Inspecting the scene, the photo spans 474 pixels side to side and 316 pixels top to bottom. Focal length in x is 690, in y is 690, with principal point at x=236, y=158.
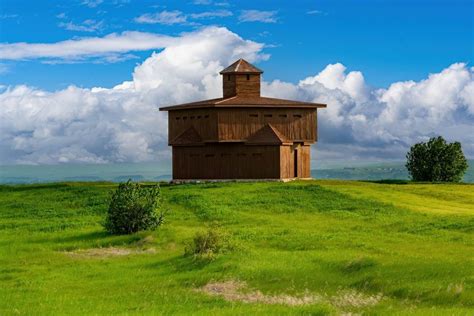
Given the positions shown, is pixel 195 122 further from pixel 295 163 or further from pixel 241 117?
pixel 295 163

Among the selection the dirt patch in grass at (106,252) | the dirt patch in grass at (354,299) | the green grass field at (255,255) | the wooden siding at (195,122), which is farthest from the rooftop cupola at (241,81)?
the dirt patch in grass at (354,299)

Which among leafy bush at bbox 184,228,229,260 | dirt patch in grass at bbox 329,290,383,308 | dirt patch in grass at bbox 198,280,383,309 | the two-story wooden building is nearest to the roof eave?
the two-story wooden building

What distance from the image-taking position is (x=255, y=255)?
1105 inches

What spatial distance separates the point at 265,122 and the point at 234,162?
4854 mm

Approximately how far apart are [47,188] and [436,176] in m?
43.3

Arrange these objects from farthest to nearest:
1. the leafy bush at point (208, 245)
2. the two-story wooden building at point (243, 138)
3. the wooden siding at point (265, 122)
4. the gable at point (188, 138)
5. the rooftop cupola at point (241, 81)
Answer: the rooftop cupola at point (241, 81)
the gable at point (188, 138)
the wooden siding at point (265, 122)
the two-story wooden building at point (243, 138)
the leafy bush at point (208, 245)

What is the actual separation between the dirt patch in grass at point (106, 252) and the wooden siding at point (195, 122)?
31507 millimetres

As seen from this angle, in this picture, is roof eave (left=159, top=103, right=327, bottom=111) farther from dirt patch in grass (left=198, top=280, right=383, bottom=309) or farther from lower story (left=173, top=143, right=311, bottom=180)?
dirt patch in grass (left=198, top=280, right=383, bottom=309)

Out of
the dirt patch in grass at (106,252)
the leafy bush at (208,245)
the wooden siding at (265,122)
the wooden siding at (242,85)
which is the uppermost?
the wooden siding at (242,85)

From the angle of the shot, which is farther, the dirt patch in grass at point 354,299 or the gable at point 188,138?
the gable at point 188,138

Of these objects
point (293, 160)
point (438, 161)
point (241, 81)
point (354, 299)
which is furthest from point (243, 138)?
point (354, 299)

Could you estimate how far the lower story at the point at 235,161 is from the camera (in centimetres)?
6481

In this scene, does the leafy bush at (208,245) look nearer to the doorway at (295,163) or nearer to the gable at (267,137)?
the gable at (267,137)

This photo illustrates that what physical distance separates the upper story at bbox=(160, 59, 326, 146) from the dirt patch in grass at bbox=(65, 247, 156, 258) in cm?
3136
